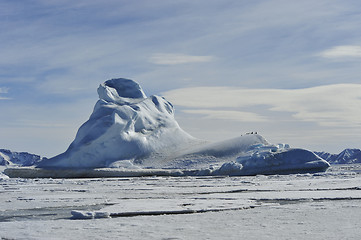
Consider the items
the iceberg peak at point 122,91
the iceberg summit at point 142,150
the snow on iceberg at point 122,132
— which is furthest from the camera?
the iceberg peak at point 122,91

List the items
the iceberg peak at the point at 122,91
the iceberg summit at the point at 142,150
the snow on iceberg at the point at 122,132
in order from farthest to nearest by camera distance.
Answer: the iceberg peak at the point at 122,91 → the snow on iceberg at the point at 122,132 → the iceberg summit at the point at 142,150

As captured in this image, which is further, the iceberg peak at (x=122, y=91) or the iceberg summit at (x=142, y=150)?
the iceberg peak at (x=122, y=91)

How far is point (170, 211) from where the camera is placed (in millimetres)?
10078

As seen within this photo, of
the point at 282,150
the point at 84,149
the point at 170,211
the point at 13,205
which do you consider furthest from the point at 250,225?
the point at 84,149

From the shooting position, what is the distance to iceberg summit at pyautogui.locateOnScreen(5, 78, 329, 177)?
41.0m

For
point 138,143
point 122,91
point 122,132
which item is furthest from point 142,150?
point 122,91

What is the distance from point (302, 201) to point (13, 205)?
24.9 feet

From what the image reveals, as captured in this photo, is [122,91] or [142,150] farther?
[122,91]

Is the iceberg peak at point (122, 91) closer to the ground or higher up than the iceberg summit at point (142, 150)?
higher up

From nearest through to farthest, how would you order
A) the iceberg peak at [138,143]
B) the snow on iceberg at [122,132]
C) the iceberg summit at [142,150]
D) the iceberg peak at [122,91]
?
the iceberg summit at [142,150] → the iceberg peak at [138,143] → the snow on iceberg at [122,132] → the iceberg peak at [122,91]

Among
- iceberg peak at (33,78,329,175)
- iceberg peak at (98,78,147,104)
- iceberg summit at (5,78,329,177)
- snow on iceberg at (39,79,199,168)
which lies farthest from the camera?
iceberg peak at (98,78,147,104)

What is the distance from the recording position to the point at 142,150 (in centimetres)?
5044

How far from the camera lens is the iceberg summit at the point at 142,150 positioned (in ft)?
134

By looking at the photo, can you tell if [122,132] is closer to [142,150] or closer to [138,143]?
[138,143]
